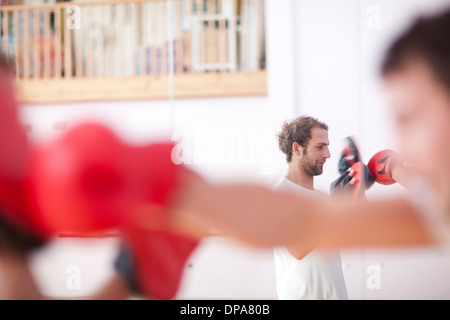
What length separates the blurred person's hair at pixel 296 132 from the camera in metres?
1.10

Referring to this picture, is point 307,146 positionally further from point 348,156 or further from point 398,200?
point 398,200

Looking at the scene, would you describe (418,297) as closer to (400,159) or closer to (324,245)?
(400,159)

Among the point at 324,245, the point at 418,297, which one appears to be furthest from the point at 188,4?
the point at 324,245

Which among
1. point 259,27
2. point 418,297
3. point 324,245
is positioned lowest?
point 418,297

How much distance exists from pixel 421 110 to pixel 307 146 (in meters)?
0.63

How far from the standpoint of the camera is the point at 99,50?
190cm

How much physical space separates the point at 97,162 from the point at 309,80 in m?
1.18

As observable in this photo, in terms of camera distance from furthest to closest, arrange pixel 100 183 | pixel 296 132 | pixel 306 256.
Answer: pixel 296 132, pixel 306 256, pixel 100 183

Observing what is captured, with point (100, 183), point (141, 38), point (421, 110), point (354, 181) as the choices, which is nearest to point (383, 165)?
point (354, 181)

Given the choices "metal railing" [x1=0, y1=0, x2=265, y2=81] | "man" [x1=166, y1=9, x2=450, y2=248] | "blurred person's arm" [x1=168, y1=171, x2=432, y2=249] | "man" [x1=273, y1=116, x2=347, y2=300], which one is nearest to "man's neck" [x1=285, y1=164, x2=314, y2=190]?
"man" [x1=273, y1=116, x2=347, y2=300]

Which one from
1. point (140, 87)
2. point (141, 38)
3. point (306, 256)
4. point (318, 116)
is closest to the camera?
point (306, 256)

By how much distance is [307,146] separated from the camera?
107 centimetres

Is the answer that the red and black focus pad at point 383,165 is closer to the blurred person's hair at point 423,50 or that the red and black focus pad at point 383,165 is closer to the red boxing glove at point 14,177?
the blurred person's hair at point 423,50

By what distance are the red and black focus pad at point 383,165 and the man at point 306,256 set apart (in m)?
0.15
